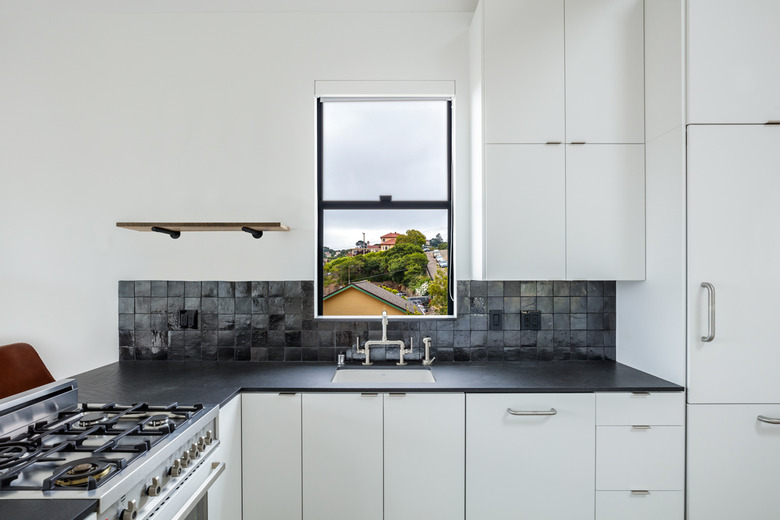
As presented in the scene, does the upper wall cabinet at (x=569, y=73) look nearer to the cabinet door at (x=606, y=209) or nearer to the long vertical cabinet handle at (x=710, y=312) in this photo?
the cabinet door at (x=606, y=209)

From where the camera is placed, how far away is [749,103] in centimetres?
187

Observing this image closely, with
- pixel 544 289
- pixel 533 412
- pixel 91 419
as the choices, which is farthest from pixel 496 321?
pixel 91 419

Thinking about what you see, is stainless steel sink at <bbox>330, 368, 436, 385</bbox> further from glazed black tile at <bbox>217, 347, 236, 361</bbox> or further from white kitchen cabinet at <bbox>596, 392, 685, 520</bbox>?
white kitchen cabinet at <bbox>596, 392, 685, 520</bbox>

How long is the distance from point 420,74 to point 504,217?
1.06 metres

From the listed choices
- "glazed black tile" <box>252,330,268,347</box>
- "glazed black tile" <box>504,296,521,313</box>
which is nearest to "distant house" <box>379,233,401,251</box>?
"glazed black tile" <box>504,296,521,313</box>

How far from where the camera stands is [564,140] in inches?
85.3

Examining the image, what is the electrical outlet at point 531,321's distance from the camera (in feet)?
8.18

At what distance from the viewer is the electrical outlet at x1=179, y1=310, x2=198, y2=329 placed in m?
2.48

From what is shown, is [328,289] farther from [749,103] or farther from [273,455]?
[749,103]

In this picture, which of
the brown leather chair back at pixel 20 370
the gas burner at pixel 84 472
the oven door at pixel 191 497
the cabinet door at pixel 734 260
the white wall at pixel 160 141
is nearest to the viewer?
the gas burner at pixel 84 472

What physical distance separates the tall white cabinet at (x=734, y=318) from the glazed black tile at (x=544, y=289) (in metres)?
0.75

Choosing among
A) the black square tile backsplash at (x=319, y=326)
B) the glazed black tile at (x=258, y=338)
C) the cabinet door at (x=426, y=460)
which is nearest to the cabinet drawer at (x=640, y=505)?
the cabinet door at (x=426, y=460)

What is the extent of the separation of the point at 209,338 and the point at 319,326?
66 cm

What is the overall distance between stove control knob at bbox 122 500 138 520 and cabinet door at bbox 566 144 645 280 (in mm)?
2020
